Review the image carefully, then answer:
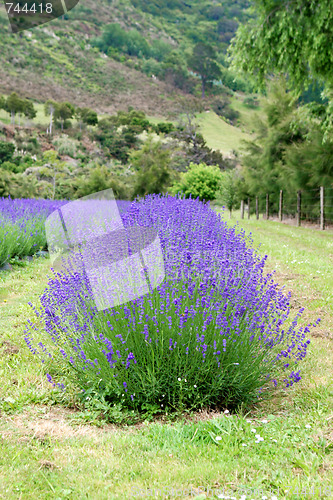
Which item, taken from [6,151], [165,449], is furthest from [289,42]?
[6,151]

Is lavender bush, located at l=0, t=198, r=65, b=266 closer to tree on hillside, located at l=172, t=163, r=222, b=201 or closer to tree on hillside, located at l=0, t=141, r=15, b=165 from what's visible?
tree on hillside, located at l=172, t=163, r=222, b=201

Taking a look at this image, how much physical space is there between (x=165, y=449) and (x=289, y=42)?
34.5ft

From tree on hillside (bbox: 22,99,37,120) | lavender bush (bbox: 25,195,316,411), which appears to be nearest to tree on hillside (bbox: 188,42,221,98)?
tree on hillside (bbox: 22,99,37,120)

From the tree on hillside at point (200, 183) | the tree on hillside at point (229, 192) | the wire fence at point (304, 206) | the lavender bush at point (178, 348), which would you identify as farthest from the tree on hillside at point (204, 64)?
the lavender bush at point (178, 348)

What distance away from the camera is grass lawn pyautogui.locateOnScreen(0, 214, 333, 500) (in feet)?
5.73

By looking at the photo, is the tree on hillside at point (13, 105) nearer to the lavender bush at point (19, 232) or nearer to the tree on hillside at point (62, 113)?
the tree on hillside at point (62, 113)

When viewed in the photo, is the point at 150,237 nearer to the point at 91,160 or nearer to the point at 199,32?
the point at 91,160

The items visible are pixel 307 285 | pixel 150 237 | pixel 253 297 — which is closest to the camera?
pixel 253 297

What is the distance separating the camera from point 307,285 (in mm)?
5445

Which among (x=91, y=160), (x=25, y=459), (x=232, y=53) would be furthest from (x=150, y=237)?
(x=91, y=160)

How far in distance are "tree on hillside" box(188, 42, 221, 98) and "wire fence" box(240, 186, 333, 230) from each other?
7497cm

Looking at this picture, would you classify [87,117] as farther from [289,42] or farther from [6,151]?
[289,42]

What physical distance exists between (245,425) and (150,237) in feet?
7.18

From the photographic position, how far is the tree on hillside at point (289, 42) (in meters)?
9.26
